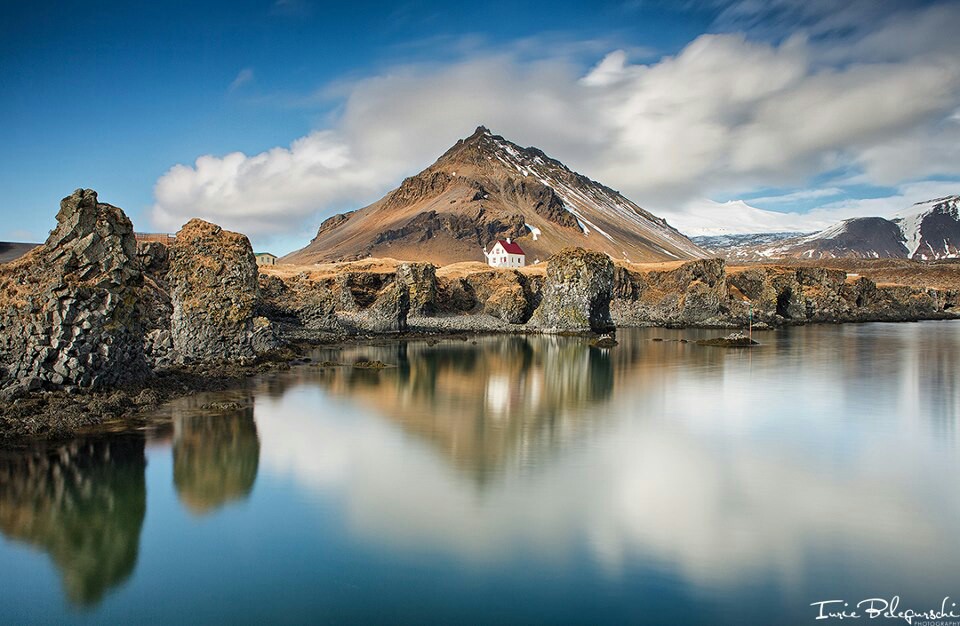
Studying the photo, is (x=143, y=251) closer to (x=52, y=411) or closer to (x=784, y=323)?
(x=52, y=411)

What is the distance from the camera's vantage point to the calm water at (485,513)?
8.55 metres

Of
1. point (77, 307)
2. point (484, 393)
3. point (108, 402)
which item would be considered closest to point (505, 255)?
point (484, 393)

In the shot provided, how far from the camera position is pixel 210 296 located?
29.2 metres

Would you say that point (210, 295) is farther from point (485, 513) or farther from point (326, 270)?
point (326, 270)

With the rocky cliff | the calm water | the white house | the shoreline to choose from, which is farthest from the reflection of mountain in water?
the white house

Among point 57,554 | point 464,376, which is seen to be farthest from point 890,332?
point 57,554

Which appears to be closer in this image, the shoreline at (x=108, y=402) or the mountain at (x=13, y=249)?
the shoreline at (x=108, y=402)

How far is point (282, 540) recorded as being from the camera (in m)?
10.5

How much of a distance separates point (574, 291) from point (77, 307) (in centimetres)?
4003

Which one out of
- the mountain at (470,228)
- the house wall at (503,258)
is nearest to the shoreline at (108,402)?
the house wall at (503,258)

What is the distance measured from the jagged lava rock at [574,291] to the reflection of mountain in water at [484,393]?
35.1 ft

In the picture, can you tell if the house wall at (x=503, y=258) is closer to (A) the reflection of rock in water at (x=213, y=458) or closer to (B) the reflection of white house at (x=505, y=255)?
(B) the reflection of white house at (x=505, y=255)

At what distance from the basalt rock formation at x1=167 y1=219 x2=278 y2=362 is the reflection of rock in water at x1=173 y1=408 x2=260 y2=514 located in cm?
1048

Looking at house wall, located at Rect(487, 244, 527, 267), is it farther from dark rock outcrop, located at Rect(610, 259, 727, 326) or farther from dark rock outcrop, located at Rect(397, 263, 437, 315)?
dark rock outcrop, located at Rect(397, 263, 437, 315)
